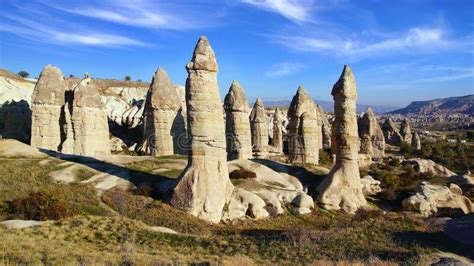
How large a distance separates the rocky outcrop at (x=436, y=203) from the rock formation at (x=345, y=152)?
289cm

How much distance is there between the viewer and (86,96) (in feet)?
103

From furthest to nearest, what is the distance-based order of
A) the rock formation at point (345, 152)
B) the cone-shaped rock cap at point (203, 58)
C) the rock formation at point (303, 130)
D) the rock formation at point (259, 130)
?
1. the rock formation at point (259, 130)
2. the rock formation at point (303, 130)
3. the rock formation at point (345, 152)
4. the cone-shaped rock cap at point (203, 58)

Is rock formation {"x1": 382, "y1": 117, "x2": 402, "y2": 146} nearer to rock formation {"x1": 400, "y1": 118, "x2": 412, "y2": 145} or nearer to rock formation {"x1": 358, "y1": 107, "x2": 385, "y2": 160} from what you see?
rock formation {"x1": 400, "y1": 118, "x2": 412, "y2": 145}

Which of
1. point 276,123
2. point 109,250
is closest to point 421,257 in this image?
point 109,250

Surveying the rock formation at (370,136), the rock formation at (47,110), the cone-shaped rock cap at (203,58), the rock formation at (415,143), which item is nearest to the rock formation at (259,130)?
the rock formation at (370,136)

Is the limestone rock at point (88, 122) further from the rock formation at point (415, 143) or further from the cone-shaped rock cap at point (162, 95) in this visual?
the rock formation at point (415, 143)

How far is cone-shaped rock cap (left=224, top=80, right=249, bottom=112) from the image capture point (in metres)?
29.9

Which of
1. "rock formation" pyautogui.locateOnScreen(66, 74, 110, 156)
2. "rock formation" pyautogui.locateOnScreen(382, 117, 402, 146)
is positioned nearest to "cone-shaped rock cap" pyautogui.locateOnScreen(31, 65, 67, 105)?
"rock formation" pyautogui.locateOnScreen(66, 74, 110, 156)

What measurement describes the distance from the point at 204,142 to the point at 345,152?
8.83m

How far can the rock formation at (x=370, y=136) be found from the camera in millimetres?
44094

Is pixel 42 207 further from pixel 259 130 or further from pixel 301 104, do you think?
pixel 259 130

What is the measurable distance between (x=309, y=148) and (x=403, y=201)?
7.66m

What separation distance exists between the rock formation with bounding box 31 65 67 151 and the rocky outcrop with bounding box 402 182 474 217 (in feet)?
79.4

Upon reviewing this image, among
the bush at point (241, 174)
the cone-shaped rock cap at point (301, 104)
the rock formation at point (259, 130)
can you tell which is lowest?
the bush at point (241, 174)
